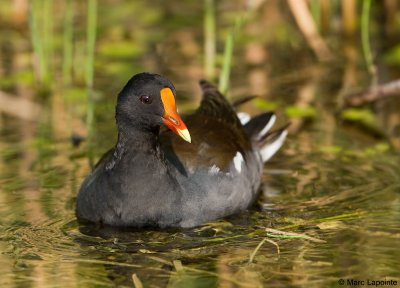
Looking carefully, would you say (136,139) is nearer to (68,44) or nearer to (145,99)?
(145,99)

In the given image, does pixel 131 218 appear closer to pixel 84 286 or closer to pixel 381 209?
pixel 84 286

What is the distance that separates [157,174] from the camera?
23.3 feet

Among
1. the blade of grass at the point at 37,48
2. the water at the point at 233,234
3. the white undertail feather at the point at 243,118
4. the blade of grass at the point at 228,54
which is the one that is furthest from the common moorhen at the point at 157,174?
the blade of grass at the point at 37,48

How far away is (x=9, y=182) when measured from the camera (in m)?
8.09

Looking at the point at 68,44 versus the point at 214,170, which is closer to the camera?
the point at 214,170

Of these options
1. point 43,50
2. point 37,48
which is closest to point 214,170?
point 37,48

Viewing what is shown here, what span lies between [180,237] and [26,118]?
134 inches

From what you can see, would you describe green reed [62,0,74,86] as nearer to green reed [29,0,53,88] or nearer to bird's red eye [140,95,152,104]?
green reed [29,0,53,88]

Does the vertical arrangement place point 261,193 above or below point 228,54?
below

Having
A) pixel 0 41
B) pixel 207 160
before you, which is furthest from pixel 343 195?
pixel 0 41

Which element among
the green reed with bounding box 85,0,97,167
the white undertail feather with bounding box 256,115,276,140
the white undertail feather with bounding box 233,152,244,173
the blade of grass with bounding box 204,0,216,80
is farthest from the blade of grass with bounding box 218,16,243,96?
the white undertail feather with bounding box 233,152,244,173

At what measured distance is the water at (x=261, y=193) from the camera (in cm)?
623

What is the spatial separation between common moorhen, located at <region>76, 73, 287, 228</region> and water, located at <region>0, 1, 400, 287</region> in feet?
0.41

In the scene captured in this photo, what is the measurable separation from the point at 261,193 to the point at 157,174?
4.15 feet
